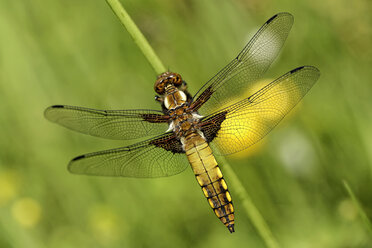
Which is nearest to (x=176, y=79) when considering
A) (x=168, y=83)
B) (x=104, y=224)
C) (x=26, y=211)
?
(x=168, y=83)

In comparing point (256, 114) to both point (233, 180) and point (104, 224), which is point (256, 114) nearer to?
point (233, 180)

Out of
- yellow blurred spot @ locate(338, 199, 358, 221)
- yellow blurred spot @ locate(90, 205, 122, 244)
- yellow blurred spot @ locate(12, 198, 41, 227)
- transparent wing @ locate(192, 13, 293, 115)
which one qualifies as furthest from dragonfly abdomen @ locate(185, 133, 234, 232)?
yellow blurred spot @ locate(12, 198, 41, 227)

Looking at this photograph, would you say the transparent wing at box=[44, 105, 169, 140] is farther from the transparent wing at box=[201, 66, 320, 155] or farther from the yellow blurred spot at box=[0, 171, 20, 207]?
the yellow blurred spot at box=[0, 171, 20, 207]

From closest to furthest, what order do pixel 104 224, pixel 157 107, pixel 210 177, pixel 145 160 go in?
pixel 210 177
pixel 145 160
pixel 104 224
pixel 157 107

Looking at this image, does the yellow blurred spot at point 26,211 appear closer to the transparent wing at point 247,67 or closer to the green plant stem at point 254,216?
the transparent wing at point 247,67

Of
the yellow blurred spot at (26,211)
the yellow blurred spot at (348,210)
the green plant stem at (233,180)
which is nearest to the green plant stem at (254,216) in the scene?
the green plant stem at (233,180)

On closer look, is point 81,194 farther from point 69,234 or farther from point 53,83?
point 53,83
